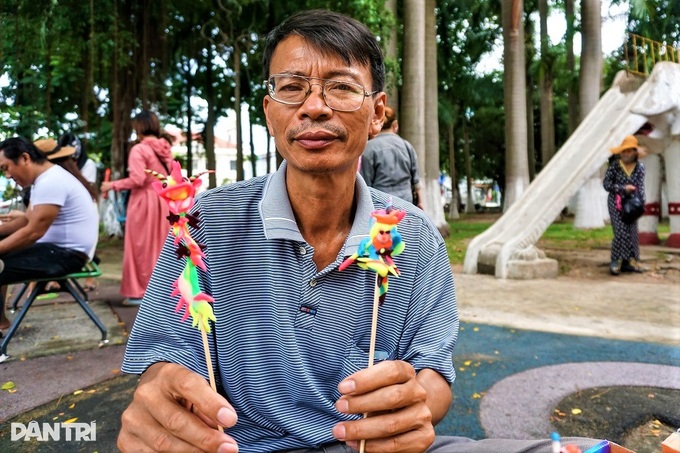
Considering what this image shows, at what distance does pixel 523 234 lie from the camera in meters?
7.75

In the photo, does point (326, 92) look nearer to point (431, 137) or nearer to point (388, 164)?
point (388, 164)

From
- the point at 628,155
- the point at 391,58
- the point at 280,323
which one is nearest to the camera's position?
the point at 280,323

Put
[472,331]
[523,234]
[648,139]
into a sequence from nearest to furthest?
[472,331]
[523,234]
[648,139]

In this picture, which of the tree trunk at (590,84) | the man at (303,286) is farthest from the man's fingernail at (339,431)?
the tree trunk at (590,84)

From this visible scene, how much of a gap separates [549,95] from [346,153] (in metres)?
22.8

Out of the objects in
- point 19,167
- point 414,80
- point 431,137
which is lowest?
point 19,167

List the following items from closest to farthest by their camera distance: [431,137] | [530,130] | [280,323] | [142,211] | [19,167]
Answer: [280,323] → [19,167] → [142,211] → [431,137] → [530,130]

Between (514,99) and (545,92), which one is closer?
(514,99)

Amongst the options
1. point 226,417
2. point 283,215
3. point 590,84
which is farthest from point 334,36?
point 590,84

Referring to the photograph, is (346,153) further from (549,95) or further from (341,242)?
(549,95)

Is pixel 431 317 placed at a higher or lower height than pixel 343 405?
higher

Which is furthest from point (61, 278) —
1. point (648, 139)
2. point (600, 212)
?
Answer: point (600, 212)

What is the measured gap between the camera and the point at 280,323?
1403 mm

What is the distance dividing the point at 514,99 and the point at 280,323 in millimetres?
15476
